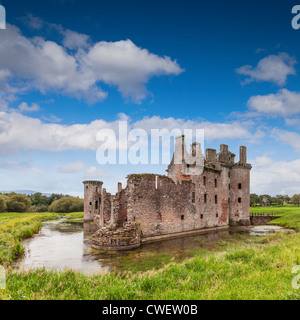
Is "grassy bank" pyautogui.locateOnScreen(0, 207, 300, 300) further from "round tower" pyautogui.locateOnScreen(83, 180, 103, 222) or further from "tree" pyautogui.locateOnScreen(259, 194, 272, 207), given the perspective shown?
"tree" pyautogui.locateOnScreen(259, 194, 272, 207)

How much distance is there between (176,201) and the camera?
25.8 meters

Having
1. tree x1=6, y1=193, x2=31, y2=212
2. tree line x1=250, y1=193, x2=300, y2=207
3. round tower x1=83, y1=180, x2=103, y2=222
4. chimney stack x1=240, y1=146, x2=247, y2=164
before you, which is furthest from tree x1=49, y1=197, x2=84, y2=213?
tree line x1=250, y1=193, x2=300, y2=207

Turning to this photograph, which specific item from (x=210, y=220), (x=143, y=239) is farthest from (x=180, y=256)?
(x=210, y=220)

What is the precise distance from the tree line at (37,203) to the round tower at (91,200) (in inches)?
963

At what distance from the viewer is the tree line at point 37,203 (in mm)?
58438

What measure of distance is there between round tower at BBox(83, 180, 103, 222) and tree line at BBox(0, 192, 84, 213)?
963 inches

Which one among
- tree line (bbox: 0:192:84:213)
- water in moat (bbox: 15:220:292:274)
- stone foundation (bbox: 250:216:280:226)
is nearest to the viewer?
water in moat (bbox: 15:220:292:274)

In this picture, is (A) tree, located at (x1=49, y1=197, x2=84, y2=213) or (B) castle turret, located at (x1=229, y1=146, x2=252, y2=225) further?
(A) tree, located at (x1=49, y1=197, x2=84, y2=213)

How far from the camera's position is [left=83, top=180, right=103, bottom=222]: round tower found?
138 feet

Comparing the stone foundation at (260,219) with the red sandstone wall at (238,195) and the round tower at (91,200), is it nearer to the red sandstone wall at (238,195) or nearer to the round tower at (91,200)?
the red sandstone wall at (238,195)

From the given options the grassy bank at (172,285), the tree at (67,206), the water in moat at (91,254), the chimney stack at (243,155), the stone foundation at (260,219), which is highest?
the chimney stack at (243,155)

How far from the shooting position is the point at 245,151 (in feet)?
121

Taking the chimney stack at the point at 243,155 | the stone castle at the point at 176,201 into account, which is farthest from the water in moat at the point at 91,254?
the chimney stack at the point at 243,155
